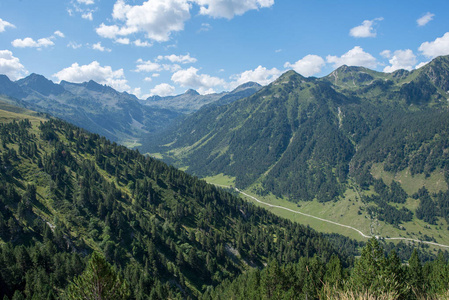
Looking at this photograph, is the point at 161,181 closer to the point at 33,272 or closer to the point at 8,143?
the point at 8,143

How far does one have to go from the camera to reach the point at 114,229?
124m

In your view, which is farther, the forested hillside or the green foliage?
the forested hillside

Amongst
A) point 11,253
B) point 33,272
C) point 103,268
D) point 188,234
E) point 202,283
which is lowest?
point 202,283

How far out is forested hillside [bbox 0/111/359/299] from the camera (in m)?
79.8

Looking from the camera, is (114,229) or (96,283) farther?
(114,229)

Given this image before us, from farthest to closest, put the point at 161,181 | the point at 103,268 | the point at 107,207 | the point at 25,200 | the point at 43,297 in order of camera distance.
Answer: the point at 161,181 → the point at 107,207 → the point at 25,200 → the point at 43,297 → the point at 103,268

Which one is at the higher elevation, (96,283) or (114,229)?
(96,283)

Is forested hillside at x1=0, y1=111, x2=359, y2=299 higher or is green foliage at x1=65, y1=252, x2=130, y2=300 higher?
green foliage at x1=65, y1=252, x2=130, y2=300

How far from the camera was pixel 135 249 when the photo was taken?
11550 centimetres

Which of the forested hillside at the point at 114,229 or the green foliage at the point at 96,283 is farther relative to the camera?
the forested hillside at the point at 114,229

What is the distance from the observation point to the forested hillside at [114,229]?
7975 centimetres

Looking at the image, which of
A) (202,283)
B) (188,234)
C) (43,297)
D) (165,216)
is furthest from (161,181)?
(43,297)

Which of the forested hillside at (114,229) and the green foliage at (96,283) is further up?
the green foliage at (96,283)

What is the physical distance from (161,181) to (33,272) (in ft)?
413
